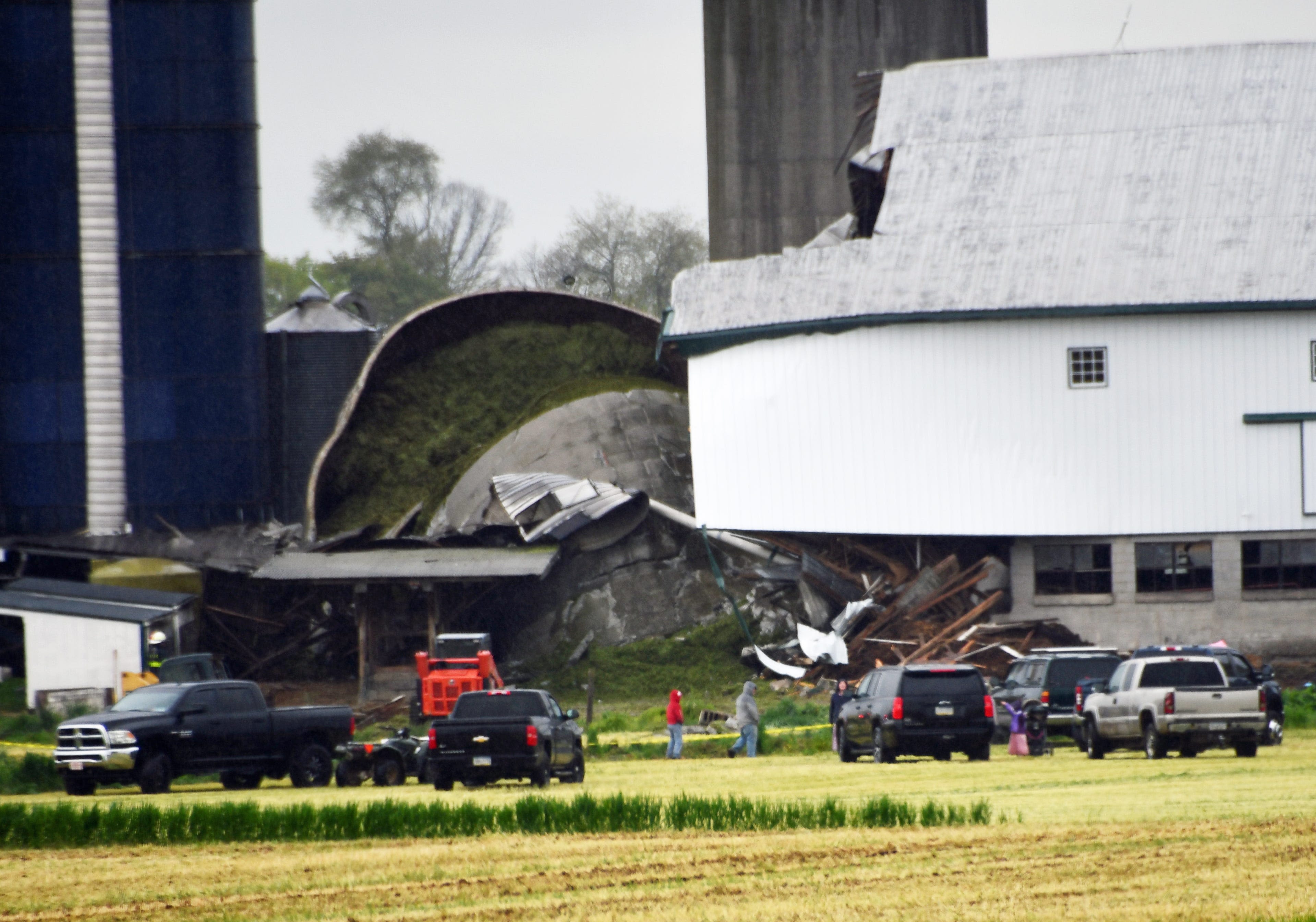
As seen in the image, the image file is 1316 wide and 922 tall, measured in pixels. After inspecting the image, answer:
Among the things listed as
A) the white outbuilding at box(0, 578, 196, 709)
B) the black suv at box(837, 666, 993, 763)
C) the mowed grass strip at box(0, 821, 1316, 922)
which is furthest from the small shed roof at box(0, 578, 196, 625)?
the mowed grass strip at box(0, 821, 1316, 922)

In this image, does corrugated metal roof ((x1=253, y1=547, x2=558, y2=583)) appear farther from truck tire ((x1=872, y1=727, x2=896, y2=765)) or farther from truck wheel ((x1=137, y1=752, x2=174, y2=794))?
truck wheel ((x1=137, y1=752, x2=174, y2=794))

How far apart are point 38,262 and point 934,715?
106 feet

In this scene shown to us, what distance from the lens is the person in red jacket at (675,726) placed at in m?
33.1

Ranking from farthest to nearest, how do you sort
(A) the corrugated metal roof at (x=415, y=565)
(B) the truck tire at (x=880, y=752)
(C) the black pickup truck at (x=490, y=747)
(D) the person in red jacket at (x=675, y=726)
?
(A) the corrugated metal roof at (x=415, y=565), (D) the person in red jacket at (x=675, y=726), (B) the truck tire at (x=880, y=752), (C) the black pickup truck at (x=490, y=747)

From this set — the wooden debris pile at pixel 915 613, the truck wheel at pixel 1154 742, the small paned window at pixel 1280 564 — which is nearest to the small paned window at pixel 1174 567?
the small paned window at pixel 1280 564

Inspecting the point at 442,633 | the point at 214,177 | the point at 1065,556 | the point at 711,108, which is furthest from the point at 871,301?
the point at 711,108

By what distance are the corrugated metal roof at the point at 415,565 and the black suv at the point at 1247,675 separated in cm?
1846

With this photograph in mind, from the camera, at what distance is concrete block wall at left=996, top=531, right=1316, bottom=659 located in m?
42.2

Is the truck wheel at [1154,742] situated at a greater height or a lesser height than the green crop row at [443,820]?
lesser

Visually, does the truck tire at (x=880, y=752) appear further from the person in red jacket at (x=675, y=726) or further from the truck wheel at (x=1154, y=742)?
the person in red jacket at (x=675, y=726)

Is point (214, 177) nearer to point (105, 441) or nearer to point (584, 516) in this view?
point (105, 441)

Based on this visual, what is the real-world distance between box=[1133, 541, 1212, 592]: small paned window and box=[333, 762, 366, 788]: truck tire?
20.4m

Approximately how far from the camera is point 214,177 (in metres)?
53.9

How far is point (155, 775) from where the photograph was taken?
27719mm
